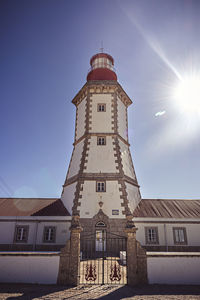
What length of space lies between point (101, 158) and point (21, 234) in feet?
31.0

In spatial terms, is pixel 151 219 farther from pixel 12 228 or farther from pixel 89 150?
pixel 12 228

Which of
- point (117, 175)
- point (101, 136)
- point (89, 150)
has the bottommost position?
point (117, 175)

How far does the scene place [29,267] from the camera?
8.90m

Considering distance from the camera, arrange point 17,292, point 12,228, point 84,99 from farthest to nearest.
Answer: point 84,99
point 12,228
point 17,292

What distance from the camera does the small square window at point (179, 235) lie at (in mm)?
16641

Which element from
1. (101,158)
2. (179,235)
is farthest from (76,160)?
(179,235)

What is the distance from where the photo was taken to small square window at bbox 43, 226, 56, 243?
16.6 m

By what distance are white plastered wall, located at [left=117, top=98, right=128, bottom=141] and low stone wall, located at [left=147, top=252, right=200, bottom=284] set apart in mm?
13257

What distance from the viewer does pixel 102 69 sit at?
23.2m

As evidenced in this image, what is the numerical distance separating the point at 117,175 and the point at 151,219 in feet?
15.4

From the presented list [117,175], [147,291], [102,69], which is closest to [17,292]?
[147,291]

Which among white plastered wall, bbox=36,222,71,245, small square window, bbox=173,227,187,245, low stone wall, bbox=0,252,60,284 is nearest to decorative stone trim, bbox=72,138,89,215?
white plastered wall, bbox=36,222,71,245

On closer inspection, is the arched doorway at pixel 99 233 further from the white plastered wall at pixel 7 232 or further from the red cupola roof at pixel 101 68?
the red cupola roof at pixel 101 68

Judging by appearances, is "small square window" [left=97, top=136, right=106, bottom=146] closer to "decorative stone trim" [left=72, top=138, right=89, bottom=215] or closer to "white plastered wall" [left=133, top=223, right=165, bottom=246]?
"decorative stone trim" [left=72, top=138, right=89, bottom=215]
